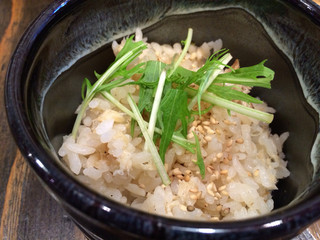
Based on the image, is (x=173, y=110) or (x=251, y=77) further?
(x=251, y=77)

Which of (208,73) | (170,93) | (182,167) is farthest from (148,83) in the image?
(182,167)

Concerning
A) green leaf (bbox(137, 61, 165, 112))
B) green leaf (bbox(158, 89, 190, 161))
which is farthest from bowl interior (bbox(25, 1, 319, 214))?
green leaf (bbox(158, 89, 190, 161))

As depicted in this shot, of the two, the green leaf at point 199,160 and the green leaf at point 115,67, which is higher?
the green leaf at point 115,67

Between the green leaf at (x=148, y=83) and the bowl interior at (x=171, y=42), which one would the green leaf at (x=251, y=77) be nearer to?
the bowl interior at (x=171, y=42)

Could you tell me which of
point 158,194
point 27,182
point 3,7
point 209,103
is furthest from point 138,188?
point 3,7

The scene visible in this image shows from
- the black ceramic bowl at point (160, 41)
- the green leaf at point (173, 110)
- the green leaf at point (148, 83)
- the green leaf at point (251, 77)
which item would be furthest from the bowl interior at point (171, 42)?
the green leaf at point (173, 110)

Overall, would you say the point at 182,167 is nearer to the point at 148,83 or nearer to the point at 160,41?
the point at 148,83

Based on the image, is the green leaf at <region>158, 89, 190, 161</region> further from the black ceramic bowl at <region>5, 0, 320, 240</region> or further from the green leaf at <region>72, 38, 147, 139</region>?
the black ceramic bowl at <region>5, 0, 320, 240</region>

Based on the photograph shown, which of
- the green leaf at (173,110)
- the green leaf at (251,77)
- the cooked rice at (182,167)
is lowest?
the cooked rice at (182,167)
